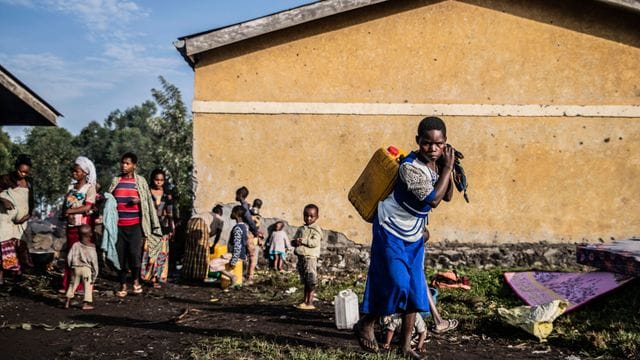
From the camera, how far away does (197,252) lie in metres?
8.70

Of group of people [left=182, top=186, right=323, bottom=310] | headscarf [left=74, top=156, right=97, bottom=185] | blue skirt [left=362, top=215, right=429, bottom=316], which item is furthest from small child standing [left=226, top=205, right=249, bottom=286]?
blue skirt [left=362, top=215, right=429, bottom=316]

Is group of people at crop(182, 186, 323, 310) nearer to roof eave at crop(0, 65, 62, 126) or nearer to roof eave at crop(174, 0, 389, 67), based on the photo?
roof eave at crop(174, 0, 389, 67)

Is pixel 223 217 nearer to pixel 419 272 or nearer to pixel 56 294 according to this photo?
pixel 56 294

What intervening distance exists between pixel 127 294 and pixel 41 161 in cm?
3561

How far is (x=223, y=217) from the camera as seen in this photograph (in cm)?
945

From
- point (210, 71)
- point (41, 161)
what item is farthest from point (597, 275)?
point (41, 161)

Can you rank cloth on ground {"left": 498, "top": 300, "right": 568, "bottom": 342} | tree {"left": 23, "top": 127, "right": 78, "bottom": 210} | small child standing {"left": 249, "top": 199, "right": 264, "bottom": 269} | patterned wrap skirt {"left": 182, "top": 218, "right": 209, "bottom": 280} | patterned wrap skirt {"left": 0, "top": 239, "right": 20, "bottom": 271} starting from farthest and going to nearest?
tree {"left": 23, "top": 127, "right": 78, "bottom": 210}, small child standing {"left": 249, "top": 199, "right": 264, "bottom": 269}, patterned wrap skirt {"left": 182, "top": 218, "right": 209, "bottom": 280}, patterned wrap skirt {"left": 0, "top": 239, "right": 20, "bottom": 271}, cloth on ground {"left": 498, "top": 300, "right": 568, "bottom": 342}

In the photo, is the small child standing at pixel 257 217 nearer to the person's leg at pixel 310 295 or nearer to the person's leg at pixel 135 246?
the person's leg at pixel 135 246

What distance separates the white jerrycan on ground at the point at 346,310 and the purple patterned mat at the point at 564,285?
2.62 metres

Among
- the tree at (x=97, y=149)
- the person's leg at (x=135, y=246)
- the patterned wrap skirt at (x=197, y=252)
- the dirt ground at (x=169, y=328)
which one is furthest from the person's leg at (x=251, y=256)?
the tree at (x=97, y=149)

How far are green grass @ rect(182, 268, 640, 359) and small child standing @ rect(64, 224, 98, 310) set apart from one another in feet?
7.54

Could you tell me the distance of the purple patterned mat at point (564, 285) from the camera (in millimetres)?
6473

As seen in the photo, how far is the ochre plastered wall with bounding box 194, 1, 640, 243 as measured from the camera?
9.53m

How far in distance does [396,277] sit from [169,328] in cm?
267
